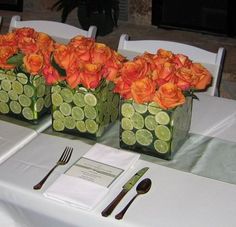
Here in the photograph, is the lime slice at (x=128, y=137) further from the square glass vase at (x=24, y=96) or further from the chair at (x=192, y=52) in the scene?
the chair at (x=192, y=52)

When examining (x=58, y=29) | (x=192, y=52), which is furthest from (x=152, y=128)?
(x=58, y=29)

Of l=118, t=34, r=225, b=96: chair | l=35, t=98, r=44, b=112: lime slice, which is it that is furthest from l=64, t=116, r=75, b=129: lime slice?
l=118, t=34, r=225, b=96: chair

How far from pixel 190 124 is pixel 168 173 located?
0.24 meters

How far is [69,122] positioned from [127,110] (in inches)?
7.4

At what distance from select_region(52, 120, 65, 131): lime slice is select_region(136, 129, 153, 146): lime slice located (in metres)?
0.22

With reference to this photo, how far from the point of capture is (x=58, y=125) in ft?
4.09

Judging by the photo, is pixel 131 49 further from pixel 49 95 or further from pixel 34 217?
pixel 34 217

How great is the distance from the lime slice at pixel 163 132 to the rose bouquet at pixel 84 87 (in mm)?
165

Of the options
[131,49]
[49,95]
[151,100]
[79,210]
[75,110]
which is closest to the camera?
[79,210]

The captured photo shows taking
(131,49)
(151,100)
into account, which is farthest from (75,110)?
(131,49)

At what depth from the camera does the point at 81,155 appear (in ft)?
3.79

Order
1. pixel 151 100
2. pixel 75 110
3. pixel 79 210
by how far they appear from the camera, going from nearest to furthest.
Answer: pixel 79 210, pixel 151 100, pixel 75 110

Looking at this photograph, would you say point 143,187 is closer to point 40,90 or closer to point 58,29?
point 40,90

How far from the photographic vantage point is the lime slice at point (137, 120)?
1.11 meters
